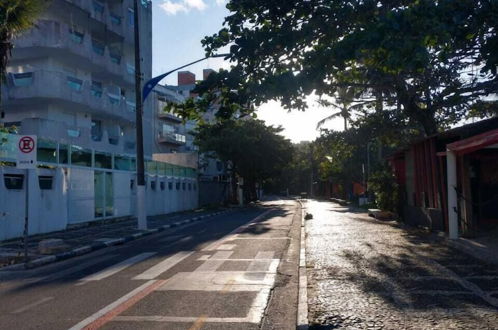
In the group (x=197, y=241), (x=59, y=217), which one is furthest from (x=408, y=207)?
(x=59, y=217)

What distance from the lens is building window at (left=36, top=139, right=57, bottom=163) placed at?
19.7 metres

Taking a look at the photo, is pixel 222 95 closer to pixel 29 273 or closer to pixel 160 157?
pixel 29 273

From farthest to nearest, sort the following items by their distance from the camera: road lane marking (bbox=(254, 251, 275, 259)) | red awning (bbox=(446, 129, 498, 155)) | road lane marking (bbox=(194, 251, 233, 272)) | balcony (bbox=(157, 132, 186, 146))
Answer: balcony (bbox=(157, 132, 186, 146))
road lane marking (bbox=(254, 251, 275, 259))
red awning (bbox=(446, 129, 498, 155))
road lane marking (bbox=(194, 251, 233, 272))

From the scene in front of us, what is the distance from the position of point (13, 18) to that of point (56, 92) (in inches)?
656

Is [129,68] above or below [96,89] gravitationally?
above

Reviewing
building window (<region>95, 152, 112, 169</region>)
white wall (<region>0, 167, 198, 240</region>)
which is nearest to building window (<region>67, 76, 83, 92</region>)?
white wall (<region>0, 167, 198, 240</region>)

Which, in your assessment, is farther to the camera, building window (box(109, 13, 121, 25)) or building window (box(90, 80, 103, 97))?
building window (box(109, 13, 121, 25))

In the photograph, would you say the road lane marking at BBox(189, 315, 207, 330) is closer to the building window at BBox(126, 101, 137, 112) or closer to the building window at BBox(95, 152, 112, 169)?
the building window at BBox(95, 152, 112, 169)

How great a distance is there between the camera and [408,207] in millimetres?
20906

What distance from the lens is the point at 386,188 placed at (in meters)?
23.4

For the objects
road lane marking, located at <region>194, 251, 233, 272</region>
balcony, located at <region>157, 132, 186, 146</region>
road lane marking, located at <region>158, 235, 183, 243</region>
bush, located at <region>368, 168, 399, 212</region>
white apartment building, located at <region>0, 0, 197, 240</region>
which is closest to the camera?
road lane marking, located at <region>194, 251, 233, 272</region>

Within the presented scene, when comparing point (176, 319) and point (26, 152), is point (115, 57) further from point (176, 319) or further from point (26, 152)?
point (176, 319)

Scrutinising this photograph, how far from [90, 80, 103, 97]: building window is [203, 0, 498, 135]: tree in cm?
1986

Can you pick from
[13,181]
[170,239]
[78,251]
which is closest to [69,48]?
[13,181]
